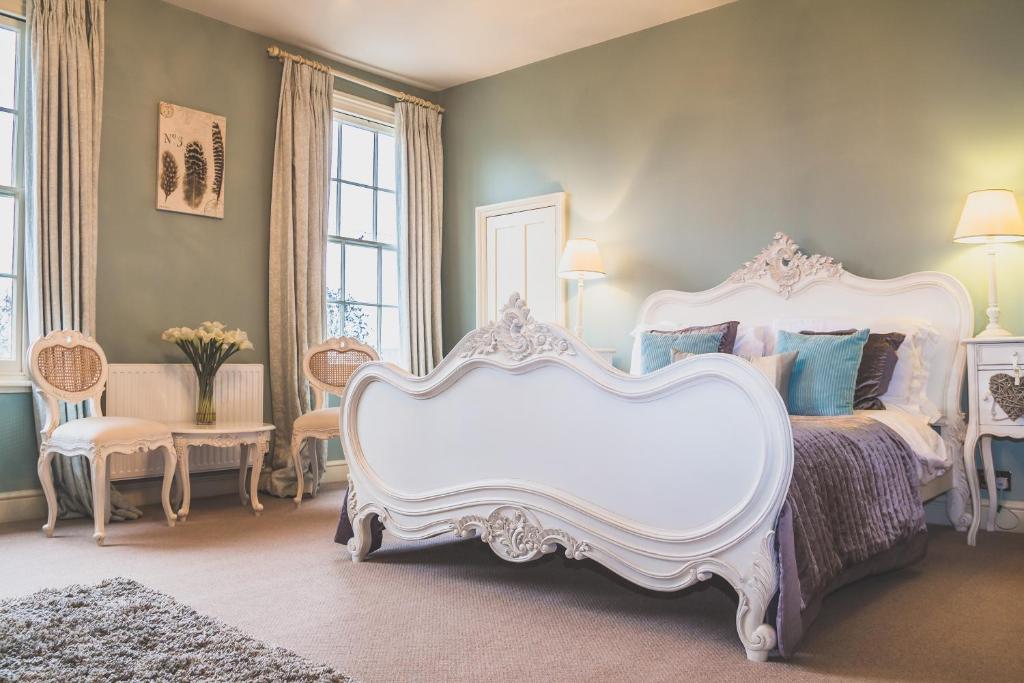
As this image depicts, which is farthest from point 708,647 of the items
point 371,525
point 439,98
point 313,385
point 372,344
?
point 439,98

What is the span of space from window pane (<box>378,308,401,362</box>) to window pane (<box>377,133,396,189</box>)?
0.96m

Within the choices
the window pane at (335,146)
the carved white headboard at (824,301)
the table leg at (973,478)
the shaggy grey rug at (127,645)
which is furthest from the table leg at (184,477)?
the table leg at (973,478)

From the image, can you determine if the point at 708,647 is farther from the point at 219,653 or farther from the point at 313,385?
the point at 313,385

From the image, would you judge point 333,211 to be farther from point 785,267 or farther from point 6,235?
point 785,267

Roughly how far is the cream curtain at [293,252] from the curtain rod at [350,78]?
4cm

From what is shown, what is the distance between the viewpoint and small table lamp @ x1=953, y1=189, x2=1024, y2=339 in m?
3.58

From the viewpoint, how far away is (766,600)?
6.91 feet

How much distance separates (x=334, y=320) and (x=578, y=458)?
336 centimetres

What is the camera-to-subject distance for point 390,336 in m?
5.89

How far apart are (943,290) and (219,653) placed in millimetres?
3595

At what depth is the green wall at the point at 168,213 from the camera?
4414 mm

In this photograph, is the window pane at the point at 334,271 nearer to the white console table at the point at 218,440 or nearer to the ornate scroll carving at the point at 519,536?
the white console table at the point at 218,440

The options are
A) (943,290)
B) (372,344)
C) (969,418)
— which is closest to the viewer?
(969,418)

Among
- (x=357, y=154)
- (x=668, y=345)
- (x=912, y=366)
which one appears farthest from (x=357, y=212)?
(x=912, y=366)
